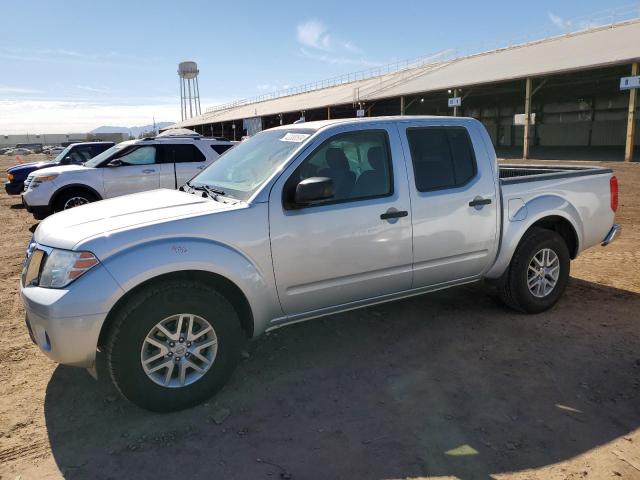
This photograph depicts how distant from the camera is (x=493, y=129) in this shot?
46.6 meters

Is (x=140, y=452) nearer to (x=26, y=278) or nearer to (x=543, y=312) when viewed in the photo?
(x=26, y=278)

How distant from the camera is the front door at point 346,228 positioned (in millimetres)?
3533

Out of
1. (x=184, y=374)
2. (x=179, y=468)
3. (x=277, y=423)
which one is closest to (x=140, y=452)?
(x=179, y=468)

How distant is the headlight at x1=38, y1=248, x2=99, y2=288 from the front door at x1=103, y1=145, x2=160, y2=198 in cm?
722

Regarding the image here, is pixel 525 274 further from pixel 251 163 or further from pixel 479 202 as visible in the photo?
pixel 251 163

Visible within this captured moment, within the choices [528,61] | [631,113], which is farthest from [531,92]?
[631,113]

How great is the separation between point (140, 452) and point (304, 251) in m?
1.63

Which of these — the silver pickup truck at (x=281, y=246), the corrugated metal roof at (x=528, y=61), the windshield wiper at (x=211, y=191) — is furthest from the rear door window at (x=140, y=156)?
the corrugated metal roof at (x=528, y=61)

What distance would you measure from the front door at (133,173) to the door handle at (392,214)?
24.1ft

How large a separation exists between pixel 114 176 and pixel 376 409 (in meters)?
8.44

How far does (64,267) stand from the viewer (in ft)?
9.96

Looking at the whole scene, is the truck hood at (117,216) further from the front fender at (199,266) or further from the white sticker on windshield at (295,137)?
the white sticker on windshield at (295,137)

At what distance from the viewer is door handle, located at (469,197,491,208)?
4.28 meters

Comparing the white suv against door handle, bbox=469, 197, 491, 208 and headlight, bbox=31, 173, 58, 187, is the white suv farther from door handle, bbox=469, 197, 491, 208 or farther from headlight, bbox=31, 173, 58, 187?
door handle, bbox=469, 197, 491, 208
